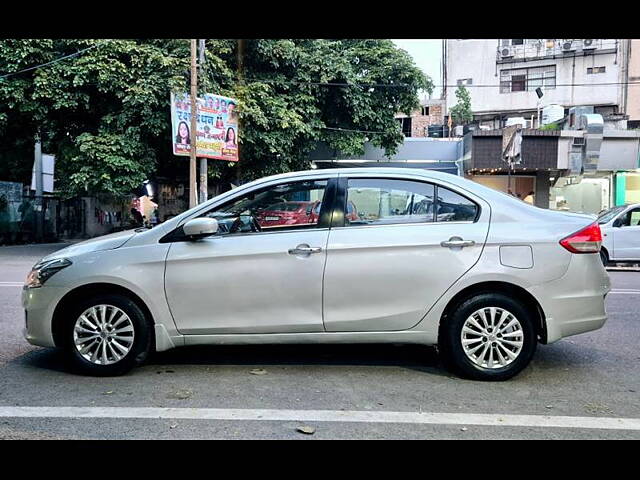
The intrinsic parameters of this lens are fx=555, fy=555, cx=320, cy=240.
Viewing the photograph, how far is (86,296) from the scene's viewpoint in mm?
4664

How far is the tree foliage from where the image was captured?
17344 mm

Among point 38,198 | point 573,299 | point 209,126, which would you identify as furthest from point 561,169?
point 38,198

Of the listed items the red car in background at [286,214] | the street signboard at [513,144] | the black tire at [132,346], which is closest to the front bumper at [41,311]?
the black tire at [132,346]

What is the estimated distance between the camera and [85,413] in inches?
152

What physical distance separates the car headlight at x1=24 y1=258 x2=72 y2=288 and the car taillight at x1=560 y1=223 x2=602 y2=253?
13.5 ft

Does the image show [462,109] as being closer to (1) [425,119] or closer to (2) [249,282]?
(1) [425,119]

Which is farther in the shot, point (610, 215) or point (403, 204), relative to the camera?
point (610, 215)

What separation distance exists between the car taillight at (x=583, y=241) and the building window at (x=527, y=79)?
134 feet

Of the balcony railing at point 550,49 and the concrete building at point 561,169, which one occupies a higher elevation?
the balcony railing at point 550,49

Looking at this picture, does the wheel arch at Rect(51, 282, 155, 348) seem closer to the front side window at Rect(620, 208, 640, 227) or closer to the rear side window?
the rear side window

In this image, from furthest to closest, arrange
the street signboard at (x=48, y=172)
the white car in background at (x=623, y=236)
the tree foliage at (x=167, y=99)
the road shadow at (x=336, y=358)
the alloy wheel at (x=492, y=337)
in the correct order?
the street signboard at (x=48, y=172) → the tree foliage at (x=167, y=99) → the white car in background at (x=623, y=236) → the road shadow at (x=336, y=358) → the alloy wheel at (x=492, y=337)

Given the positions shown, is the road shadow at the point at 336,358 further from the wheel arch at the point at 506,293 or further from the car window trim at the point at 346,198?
the car window trim at the point at 346,198

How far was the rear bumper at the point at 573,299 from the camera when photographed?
4.51 meters

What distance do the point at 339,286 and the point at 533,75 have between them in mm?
42561
